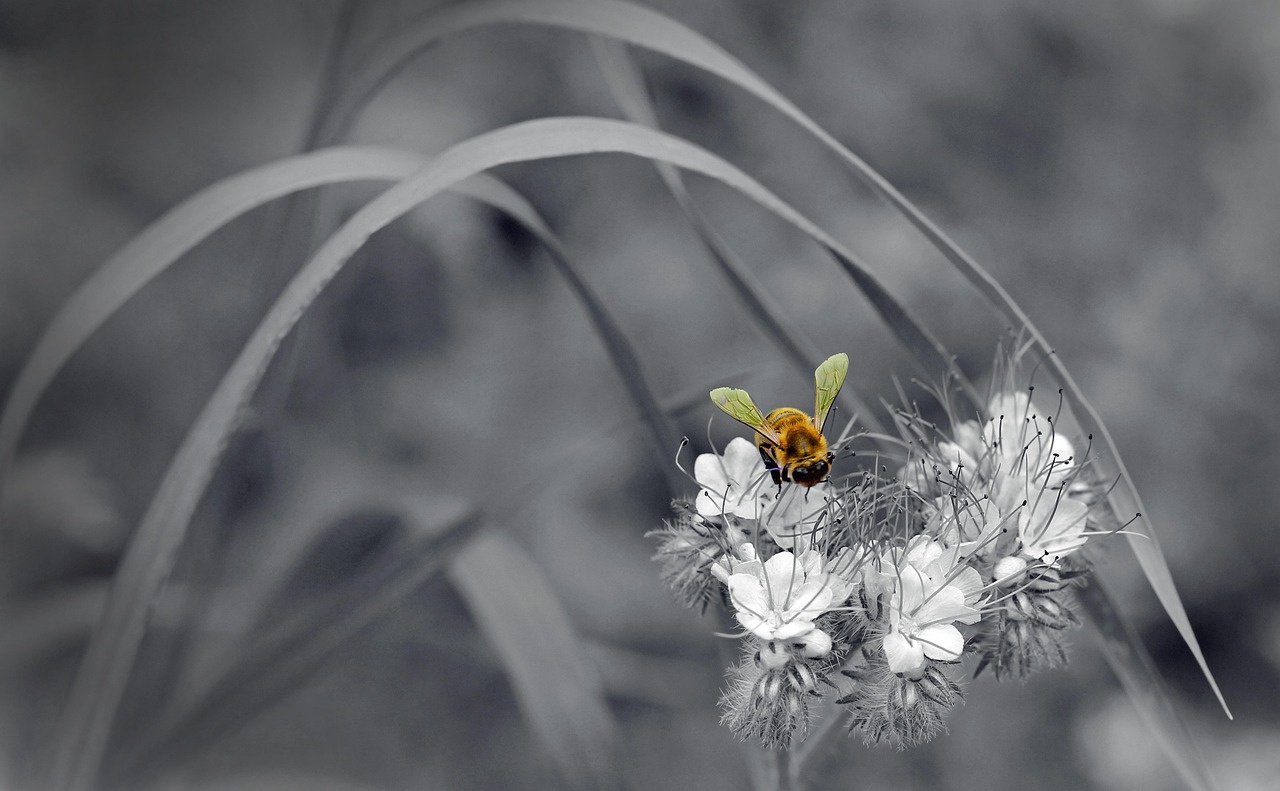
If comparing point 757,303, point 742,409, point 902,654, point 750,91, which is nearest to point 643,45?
point 750,91

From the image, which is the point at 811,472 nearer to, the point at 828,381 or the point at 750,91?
the point at 828,381

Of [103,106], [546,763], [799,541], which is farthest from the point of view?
[103,106]

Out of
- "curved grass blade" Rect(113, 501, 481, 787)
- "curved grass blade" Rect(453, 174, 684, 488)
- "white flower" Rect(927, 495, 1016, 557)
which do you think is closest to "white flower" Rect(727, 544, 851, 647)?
"white flower" Rect(927, 495, 1016, 557)

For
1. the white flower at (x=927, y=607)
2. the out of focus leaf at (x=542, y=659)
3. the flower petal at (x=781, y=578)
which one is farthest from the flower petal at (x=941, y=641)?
the out of focus leaf at (x=542, y=659)

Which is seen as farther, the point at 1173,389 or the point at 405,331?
the point at 405,331

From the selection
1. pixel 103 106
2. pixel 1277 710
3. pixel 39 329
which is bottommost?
pixel 1277 710

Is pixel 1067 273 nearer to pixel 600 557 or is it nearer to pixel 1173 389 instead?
pixel 1173 389

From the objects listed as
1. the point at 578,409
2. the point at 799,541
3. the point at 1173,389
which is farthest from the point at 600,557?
the point at 1173,389

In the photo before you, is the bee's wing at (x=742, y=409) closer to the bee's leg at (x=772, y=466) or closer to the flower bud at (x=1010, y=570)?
the bee's leg at (x=772, y=466)

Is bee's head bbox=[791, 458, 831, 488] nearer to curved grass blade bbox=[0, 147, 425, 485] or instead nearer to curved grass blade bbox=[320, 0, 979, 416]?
curved grass blade bbox=[320, 0, 979, 416]
